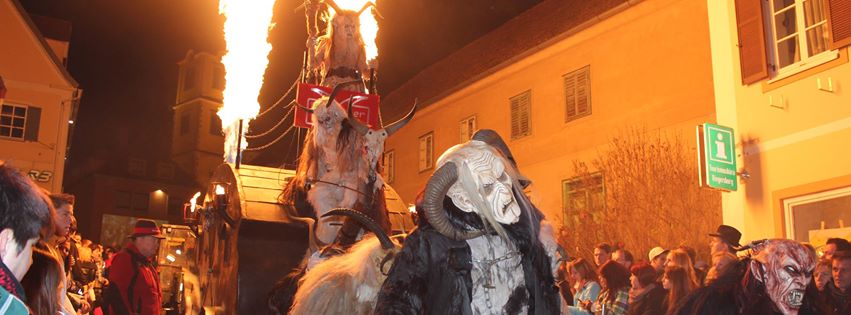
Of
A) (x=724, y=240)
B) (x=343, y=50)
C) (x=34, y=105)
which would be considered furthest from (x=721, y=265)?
(x=34, y=105)

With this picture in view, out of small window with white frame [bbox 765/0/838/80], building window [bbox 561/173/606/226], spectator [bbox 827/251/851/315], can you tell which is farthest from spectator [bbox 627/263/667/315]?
building window [bbox 561/173/606/226]

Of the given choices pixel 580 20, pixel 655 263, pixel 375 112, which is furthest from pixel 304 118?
pixel 580 20

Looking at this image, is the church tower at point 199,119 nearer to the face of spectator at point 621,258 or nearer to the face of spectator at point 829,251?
the face of spectator at point 621,258

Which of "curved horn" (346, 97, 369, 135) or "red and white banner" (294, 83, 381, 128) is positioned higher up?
"red and white banner" (294, 83, 381, 128)

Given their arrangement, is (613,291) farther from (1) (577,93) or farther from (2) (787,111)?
(1) (577,93)

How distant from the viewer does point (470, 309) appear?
342 centimetres

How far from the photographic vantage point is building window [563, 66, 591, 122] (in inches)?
747

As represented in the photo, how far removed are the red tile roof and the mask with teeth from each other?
14.3m

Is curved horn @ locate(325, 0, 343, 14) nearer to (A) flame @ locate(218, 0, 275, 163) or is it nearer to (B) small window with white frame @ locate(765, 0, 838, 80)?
(A) flame @ locate(218, 0, 275, 163)

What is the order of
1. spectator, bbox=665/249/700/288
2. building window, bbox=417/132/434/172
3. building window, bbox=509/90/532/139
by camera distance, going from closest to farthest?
spectator, bbox=665/249/700/288 < building window, bbox=509/90/532/139 < building window, bbox=417/132/434/172

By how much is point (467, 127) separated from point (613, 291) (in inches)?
649

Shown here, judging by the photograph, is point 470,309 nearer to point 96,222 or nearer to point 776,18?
point 776,18

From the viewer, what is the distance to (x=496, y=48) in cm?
2289

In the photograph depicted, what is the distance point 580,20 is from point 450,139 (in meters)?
7.04
